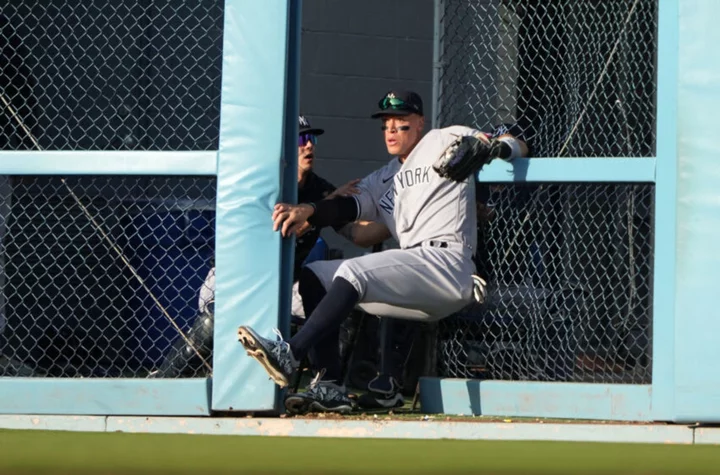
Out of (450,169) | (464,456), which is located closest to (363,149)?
(450,169)

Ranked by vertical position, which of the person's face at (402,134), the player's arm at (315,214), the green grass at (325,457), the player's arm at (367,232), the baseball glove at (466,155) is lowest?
the green grass at (325,457)

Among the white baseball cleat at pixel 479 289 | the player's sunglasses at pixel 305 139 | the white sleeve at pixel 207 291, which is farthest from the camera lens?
the player's sunglasses at pixel 305 139

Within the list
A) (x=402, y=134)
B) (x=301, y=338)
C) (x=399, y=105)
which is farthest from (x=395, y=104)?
(x=301, y=338)

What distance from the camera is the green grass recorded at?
3244mm

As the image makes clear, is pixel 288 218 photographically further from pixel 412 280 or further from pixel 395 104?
pixel 395 104

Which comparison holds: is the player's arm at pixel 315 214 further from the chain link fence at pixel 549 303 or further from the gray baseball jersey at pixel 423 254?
the chain link fence at pixel 549 303

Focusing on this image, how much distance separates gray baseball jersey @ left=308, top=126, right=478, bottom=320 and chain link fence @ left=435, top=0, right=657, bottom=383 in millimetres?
255

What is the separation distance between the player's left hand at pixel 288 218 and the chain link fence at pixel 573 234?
994mm

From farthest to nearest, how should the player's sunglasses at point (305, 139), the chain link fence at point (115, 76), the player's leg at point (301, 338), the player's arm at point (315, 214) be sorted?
the chain link fence at point (115, 76), the player's sunglasses at point (305, 139), the player's arm at point (315, 214), the player's leg at point (301, 338)

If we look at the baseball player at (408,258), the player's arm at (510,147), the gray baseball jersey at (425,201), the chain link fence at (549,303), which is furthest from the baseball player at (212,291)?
the player's arm at (510,147)

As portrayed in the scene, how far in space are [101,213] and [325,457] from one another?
4416mm

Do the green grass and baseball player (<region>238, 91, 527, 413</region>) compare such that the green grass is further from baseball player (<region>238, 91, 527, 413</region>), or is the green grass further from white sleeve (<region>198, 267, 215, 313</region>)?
white sleeve (<region>198, 267, 215, 313</region>)

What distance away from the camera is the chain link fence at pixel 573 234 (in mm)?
5734

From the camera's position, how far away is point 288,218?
5.27 m
